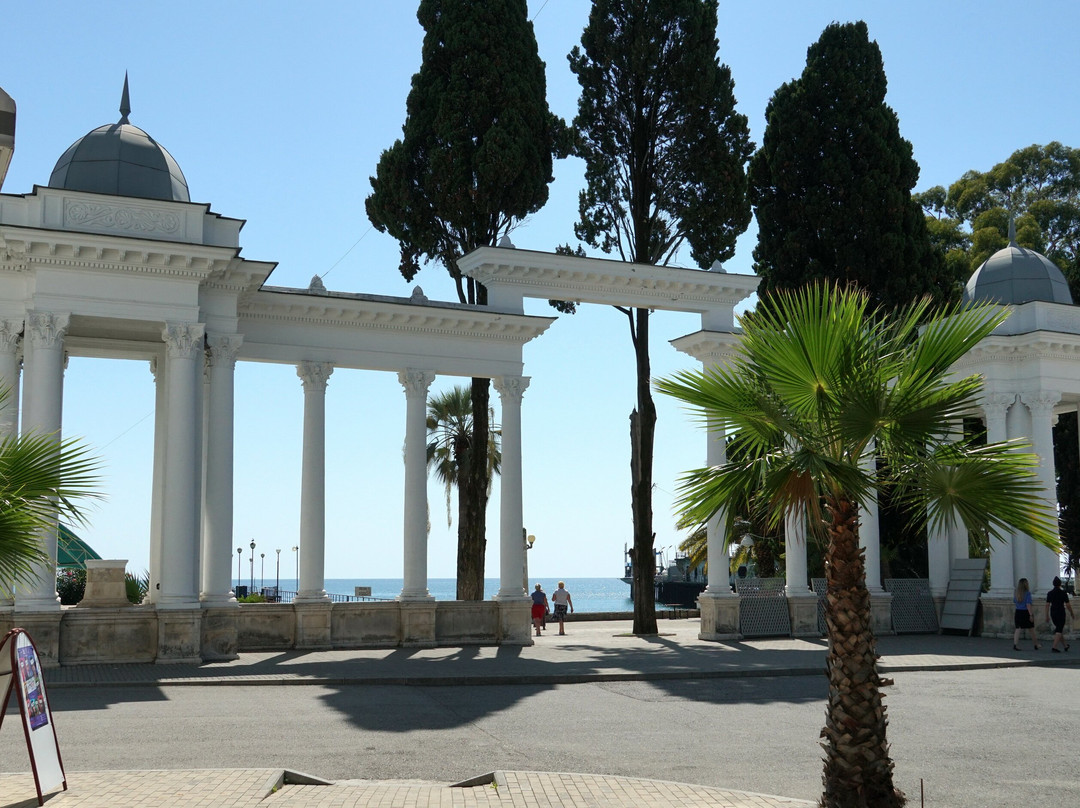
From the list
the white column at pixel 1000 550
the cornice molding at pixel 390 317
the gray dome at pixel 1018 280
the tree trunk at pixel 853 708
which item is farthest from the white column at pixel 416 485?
the tree trunk at pixel 853 708

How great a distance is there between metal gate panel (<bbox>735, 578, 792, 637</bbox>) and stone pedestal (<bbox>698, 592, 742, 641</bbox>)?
30 cm

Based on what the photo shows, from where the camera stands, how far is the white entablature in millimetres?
24516

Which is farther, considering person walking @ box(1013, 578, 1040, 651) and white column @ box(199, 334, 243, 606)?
person walking @ box(1013, 578, 1040, 651)

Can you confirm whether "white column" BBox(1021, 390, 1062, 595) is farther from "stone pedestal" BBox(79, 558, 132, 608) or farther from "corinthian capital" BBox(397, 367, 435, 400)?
"stone pedestal" BBox(79, 558, 132, 608)

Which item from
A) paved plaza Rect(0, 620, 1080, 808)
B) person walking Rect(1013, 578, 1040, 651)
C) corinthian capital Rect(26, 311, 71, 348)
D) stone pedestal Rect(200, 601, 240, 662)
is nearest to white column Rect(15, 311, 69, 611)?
corinthian capital Rect(26, 311, 71, 348)

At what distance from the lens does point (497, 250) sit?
24.2 meters

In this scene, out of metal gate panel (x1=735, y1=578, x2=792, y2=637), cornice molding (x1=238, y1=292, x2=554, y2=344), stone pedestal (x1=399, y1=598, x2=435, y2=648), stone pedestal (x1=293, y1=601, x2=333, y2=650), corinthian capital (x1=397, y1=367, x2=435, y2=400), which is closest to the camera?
stone pedestal (x1=293, y1=601, x2=333, y2=650)

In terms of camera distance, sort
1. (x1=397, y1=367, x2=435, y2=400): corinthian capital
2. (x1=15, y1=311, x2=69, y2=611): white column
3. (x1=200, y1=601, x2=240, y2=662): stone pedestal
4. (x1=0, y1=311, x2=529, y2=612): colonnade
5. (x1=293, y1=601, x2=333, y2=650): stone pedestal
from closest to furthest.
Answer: (x1=15, y1=311, x2=69, y2=611): white column → (x1=0, y1=311, x2=529, y2=612): colonnade → (x1=200, y1=601, x2=240, y2=662): stone pedestal → (x1=293, y1=601, x2=333, y2=650): stone pedestal → (x1=397, y1=367, x2=435, y2=400): corinthian capital

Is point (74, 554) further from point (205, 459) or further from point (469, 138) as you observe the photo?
point (469, 138)

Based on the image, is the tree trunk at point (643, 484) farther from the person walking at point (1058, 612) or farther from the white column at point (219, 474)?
the white column at point (219, 474)

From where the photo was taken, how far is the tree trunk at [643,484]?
27952 millimetres

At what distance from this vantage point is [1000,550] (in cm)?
2725

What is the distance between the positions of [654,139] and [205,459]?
15.1 m

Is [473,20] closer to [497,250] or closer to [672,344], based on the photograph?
[497,250]
